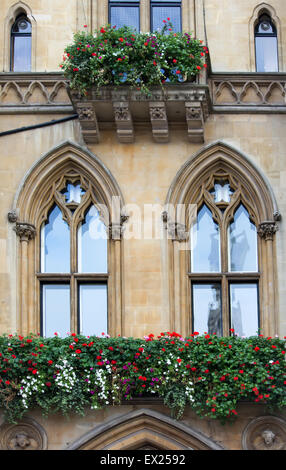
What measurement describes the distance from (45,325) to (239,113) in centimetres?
477

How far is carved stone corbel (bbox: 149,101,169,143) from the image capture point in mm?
19989

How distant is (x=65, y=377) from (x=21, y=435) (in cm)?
122

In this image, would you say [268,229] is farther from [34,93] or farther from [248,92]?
[34,93]

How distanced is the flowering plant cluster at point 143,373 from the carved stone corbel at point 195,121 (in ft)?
11.9

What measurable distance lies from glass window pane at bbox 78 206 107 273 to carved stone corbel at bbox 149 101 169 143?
1605 millimetres

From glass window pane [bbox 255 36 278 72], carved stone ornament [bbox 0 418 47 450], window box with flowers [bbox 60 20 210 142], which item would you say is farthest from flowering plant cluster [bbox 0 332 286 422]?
glass window pane [bbox 255 36 278 72]

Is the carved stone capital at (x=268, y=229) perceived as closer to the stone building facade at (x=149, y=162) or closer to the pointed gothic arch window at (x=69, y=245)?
the stone building facade at (x=149, y=162)

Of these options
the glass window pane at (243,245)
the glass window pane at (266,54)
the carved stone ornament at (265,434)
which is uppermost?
the glass window pane at (266,54)

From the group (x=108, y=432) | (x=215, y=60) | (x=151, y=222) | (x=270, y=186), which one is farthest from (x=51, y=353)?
(x=215, y=60)

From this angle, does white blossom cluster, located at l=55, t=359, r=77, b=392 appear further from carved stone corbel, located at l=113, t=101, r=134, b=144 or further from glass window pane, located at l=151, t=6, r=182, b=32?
glass window pane, located at l=151, t=6, r=182, b=32

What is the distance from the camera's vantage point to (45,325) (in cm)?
1994

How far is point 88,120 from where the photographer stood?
20109 millimetres

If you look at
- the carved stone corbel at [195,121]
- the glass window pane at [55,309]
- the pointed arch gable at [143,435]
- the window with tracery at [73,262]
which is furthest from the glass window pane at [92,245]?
the pointed arch gable at [143,435]

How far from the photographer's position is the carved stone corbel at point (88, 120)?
65.8 feet
